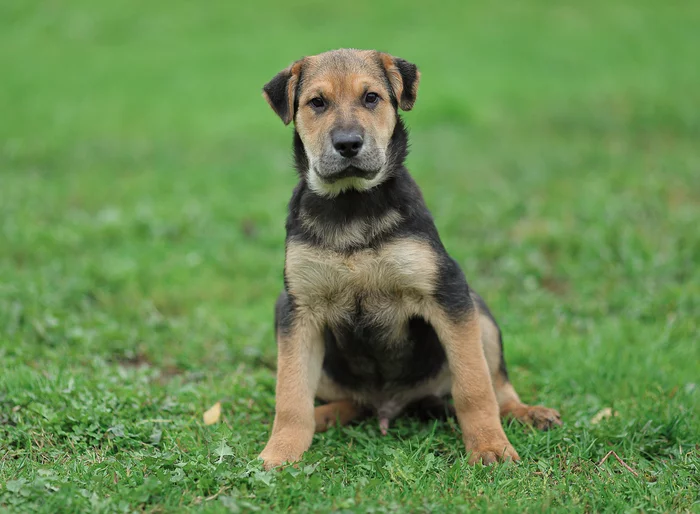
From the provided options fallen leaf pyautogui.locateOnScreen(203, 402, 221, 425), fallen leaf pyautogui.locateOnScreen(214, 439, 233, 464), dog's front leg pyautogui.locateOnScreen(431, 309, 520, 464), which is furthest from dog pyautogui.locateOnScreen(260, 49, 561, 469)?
fallen leaf pyautogui.locateOnScreen(203, 402, 221, 425)

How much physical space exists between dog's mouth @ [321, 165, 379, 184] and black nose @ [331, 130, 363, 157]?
0.10 meters

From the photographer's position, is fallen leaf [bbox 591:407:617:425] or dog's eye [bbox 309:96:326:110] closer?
dog's eye [bbox 309:96:326:110]

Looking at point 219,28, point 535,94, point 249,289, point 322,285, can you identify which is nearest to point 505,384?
point 322,285

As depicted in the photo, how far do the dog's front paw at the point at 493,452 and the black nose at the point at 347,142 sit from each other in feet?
6.37

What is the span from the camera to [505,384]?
596 cm

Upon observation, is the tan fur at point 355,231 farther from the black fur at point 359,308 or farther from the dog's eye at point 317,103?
the dog's eye at point 317,103

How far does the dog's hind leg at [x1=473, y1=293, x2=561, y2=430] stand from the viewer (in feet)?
18.5

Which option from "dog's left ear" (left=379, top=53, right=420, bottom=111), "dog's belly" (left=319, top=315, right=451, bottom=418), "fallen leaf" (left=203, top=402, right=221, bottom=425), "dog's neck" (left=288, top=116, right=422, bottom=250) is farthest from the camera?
"fallen leaf" (left=203, top=402, right=221, bottom=425)

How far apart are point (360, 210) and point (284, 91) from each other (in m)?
1.02

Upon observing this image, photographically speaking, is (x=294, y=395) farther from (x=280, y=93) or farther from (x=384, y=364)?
(x=280, y=93)

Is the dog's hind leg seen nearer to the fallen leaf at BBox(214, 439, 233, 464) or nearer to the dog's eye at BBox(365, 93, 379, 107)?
the dog's eye at BBox(365, 93, 379, 107)

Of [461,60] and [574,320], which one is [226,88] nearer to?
[461,60]

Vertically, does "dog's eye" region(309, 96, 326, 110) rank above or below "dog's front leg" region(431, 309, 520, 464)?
above

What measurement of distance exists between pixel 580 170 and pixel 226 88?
1017 cm
